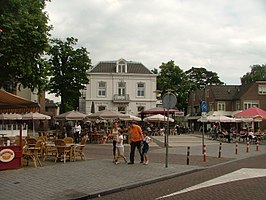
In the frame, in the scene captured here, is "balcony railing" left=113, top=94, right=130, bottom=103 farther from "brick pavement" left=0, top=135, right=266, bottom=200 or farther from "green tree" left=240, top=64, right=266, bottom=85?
"brick pavement" left=0, top=135, right=266, bottom=200

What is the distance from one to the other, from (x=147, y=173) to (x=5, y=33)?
11354mm

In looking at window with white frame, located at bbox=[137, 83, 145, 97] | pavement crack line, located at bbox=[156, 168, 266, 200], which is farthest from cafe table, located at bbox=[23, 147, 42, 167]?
window with white frame, located at bbox=[137, 83, 145, 97]

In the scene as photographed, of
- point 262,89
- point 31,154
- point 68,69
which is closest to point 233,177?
point 31,154

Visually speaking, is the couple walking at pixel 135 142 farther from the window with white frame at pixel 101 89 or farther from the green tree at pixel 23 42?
the window with white frame at pixel 101 89

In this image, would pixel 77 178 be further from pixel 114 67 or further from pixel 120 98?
pixel 114 67

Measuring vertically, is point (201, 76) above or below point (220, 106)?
above

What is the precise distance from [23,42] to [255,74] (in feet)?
255

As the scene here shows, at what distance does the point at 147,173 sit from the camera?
43.0 ft

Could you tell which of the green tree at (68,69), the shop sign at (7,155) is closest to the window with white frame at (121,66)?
the green tree at (68,69)

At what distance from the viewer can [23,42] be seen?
20.3 m

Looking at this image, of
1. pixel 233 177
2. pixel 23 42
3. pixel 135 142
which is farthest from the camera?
pixel 23 42

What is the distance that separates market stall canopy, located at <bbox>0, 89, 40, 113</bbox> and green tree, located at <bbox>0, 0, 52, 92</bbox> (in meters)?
4.78

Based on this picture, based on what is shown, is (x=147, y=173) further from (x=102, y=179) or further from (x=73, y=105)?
(x=73, y=105)

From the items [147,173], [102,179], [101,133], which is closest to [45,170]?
[102,179]
